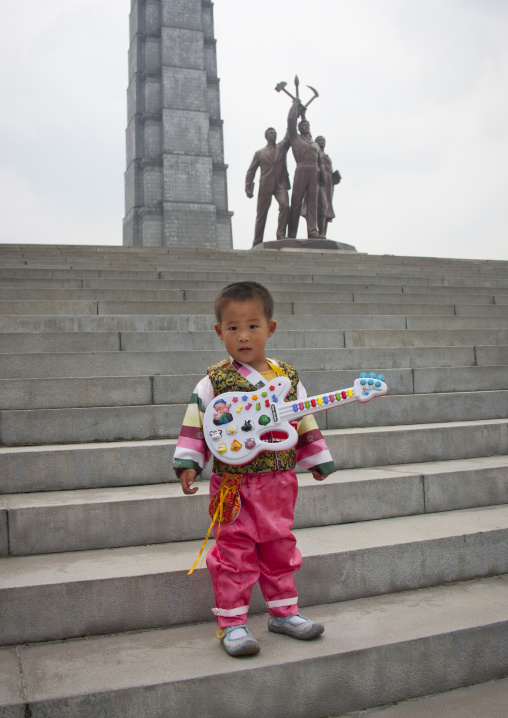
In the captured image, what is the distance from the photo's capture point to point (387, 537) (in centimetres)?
269

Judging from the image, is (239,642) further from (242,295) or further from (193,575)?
(242,295)

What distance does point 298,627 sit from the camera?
6.83 ft

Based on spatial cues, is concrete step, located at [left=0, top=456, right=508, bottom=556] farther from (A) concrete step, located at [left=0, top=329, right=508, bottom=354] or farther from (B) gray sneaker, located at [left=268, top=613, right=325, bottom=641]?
(A) concrete step, located at [left=0, top=329, right=508, bottom=354]

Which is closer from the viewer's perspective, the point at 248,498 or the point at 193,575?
the point at 248,498

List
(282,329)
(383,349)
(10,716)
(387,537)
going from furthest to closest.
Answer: (282,329), (383,349), (387,537), (10,716)

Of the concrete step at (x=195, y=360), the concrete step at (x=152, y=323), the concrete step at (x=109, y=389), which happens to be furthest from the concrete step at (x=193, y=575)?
the concrete step at (x=152, y=323)

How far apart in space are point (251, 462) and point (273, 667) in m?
0.62

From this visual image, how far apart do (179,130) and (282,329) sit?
30.0 metres

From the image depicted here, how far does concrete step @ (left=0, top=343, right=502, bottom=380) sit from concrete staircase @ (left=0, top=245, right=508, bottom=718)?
0.01 m

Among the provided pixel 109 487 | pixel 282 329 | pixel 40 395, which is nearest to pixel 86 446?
pixel 109 487

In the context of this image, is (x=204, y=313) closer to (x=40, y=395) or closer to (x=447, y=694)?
(x=40, y=395)

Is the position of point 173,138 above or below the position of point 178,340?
above

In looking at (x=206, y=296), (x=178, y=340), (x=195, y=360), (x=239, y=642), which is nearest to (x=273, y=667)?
(x=239, y=642)

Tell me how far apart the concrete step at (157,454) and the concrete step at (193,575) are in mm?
492
